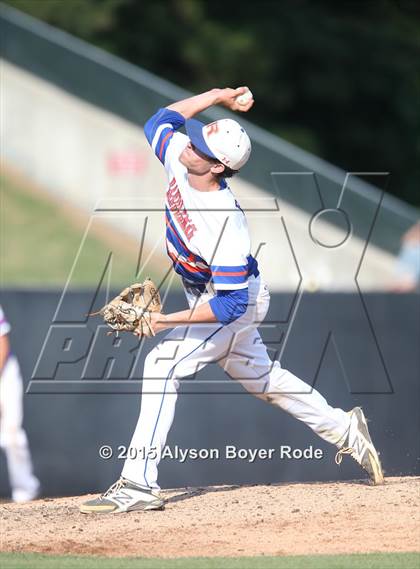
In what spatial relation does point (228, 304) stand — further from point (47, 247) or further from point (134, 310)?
point (47, 247)

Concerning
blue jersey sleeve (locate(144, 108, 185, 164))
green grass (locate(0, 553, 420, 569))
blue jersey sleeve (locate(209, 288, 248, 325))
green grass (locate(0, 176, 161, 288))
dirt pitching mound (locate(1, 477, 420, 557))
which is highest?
green grass (locate(0, 176, 161, 288))

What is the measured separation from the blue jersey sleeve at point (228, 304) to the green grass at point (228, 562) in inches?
55.4

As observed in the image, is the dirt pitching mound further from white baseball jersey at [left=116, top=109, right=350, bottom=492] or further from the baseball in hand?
the baseball in hand

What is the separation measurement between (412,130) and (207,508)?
15.9 metres

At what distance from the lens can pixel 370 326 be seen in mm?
9609

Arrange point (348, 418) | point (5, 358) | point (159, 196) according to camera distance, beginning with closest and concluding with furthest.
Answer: point (348, 418)
point (5, 358)
point (159, 196)

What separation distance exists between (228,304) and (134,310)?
2.15 ft

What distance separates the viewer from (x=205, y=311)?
6668 millimetres

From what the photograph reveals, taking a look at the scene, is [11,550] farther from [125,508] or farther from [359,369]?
[359,369]

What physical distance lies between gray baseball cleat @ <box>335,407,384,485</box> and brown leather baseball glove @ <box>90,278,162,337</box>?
61.5 inches

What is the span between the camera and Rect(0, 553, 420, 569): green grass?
597cm

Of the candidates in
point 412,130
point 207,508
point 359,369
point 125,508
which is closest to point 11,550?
point 125,508

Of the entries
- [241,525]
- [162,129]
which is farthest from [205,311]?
[162,129]

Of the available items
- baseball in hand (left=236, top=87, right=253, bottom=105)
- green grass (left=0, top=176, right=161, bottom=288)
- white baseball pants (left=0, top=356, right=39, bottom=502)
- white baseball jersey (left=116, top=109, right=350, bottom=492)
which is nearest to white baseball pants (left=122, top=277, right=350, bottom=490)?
white baseball jersey (left=116, top=109, right=350, bottom=492)
